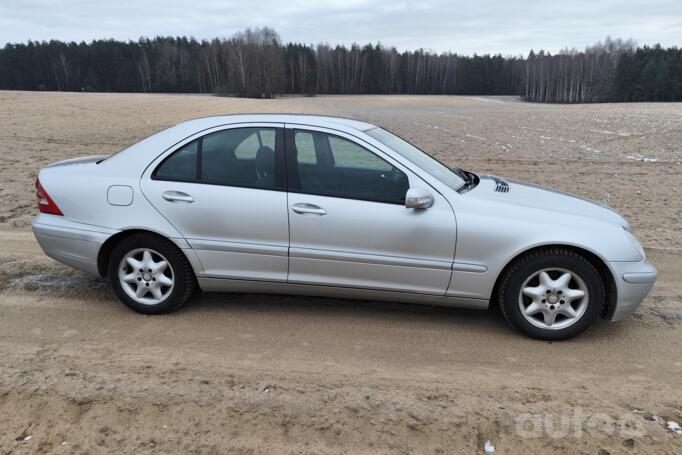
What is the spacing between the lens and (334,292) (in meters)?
4.13

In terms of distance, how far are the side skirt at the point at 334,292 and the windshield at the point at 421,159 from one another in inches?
34.2

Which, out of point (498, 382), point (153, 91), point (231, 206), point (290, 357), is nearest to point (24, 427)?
point (290, 357)

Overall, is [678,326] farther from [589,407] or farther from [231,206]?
[231,206]

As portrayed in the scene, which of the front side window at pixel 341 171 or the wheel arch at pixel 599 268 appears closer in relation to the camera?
the wheel arch at pixel 599 268

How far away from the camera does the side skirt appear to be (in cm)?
400

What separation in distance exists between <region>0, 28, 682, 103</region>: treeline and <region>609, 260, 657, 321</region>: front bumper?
89.6 metres

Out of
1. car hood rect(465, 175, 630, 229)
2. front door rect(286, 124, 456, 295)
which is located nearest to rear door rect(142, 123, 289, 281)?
front door rect(286, 124, 456, 295)

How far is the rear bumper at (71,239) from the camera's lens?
428 cm

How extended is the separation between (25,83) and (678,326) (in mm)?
119903

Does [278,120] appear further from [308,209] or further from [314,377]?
[314,377]

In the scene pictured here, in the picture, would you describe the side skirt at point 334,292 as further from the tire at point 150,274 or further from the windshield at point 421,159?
the windshield at point 421,159

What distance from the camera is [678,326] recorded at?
4129mm

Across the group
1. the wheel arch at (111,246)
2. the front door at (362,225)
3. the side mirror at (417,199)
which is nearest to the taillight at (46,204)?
the wheel arch at (111,246)

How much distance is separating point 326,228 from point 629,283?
221 centimetres
